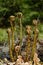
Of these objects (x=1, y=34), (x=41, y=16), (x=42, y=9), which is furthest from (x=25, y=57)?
(x=42, y=9)

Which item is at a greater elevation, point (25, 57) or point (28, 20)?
point (25, 57)

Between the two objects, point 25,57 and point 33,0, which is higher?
point 25,57

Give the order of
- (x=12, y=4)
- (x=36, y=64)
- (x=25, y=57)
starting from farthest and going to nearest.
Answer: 1. (x=12, y=4)
2. (x=25, y=57)
3. (x=36, y=64)

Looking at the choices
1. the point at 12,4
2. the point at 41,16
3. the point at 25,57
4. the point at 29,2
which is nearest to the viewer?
the point at 25,57

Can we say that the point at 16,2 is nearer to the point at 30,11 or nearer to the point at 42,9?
the point at 30,11

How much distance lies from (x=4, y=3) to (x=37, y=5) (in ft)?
4.87

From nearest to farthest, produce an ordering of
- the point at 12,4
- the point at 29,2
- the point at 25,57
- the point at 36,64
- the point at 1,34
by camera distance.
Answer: the point at 36,64, the point at 25,57, the point at 1,34, the point at 12,4, the point at 29,2

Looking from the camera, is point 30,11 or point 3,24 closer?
Result: point 3,24

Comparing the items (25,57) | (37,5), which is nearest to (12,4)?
(37,5)

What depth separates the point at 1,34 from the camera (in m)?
6.54

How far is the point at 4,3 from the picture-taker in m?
7.68

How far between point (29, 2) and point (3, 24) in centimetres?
158

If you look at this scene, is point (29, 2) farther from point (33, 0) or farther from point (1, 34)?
point (1, 34)

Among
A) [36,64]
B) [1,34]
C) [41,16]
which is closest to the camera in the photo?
[36,64]
